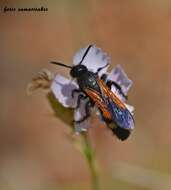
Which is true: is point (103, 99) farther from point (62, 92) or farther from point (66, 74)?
point (66, 74)

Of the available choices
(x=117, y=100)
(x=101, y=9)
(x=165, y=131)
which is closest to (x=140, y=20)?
(x=101, y=9)

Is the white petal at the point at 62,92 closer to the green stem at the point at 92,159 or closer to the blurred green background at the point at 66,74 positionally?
the green stem at the point at 92,159

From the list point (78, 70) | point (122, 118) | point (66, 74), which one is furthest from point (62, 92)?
point (66, 74)

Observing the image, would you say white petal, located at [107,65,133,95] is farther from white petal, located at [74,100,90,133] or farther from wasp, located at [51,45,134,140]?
white petal, located at [74,100,90,133]

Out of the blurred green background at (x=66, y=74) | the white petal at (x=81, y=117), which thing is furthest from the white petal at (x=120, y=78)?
the blurred green background at (x=66, y=74)

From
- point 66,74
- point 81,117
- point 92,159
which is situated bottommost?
point 92,159

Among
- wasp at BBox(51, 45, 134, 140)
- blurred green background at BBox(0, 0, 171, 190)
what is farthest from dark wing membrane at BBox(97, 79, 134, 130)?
blurred green background at BBox(0, 0, 171, 190)
